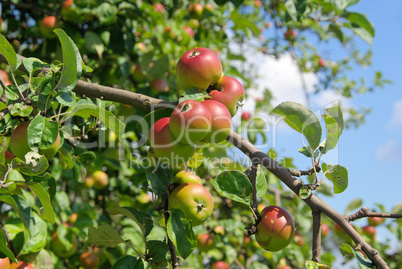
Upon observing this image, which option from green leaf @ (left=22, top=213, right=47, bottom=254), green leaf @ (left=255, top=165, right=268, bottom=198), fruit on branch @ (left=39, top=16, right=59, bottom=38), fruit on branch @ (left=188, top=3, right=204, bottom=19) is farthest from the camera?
fruit on branch @ (left=188, top=3, right=204, bottom=19)

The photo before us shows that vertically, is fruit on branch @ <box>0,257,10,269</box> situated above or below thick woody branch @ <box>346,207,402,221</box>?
below

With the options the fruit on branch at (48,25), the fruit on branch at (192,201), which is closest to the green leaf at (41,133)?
the fruit on branch at (192,201)

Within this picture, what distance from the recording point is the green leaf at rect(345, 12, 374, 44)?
1774 millimetres

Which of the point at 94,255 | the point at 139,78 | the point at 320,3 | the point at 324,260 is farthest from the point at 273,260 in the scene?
the point at 320,3

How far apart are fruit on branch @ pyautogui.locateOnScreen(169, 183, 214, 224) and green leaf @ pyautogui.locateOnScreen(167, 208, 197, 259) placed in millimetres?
43

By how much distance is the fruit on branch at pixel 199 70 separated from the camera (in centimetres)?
97

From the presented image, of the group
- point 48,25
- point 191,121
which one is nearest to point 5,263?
point 191,121

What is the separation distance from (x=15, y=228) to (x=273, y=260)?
5.03 feet

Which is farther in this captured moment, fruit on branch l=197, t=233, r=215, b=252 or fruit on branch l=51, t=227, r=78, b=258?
Answer: fruit on branch l=197, t=233, r=215, b=252

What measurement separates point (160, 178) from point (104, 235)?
210 mm

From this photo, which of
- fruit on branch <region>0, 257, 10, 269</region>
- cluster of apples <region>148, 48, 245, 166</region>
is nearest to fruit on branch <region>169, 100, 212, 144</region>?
cluster of apples <region>148, 48, 245, 166</region>

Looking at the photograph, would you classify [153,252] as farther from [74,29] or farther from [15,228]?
[74,29]

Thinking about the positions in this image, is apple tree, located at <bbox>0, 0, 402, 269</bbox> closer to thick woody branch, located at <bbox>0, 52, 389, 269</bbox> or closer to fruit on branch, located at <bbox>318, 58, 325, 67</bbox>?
thick woody branch, located at <bbox>0, 52, 389, 269</bbox>

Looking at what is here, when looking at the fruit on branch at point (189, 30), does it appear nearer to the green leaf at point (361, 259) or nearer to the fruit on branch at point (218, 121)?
the fruit on branch at point (218, 121)
